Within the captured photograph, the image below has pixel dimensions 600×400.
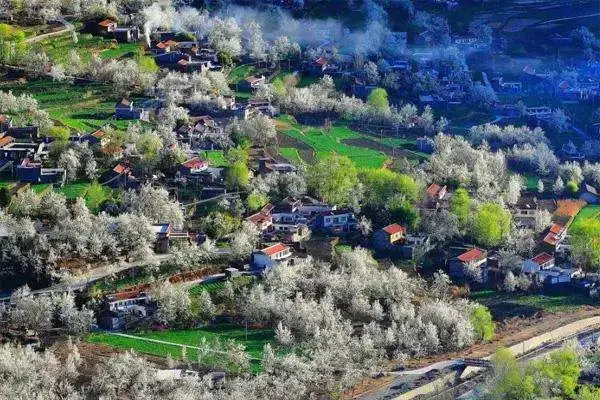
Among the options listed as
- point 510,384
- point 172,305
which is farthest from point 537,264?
point 172,305

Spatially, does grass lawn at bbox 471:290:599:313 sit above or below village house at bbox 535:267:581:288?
below

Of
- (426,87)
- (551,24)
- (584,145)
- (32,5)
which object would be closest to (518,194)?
(584,145)

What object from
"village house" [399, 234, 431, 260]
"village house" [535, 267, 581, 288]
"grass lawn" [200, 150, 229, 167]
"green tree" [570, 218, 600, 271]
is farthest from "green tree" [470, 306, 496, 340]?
"grass lawn" [200, 150, 229, 167]

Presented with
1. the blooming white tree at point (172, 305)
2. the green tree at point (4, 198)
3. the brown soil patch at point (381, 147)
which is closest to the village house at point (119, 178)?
the green tree at point (4, 198)

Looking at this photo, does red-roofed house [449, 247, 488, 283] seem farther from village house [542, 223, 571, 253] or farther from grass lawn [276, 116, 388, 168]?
grass lawn [276, 116, 388, 168]

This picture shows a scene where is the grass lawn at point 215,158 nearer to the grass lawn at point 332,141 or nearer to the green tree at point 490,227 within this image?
the grass lawn at point 332,141

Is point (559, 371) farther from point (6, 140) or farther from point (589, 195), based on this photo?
point (6, 140)
